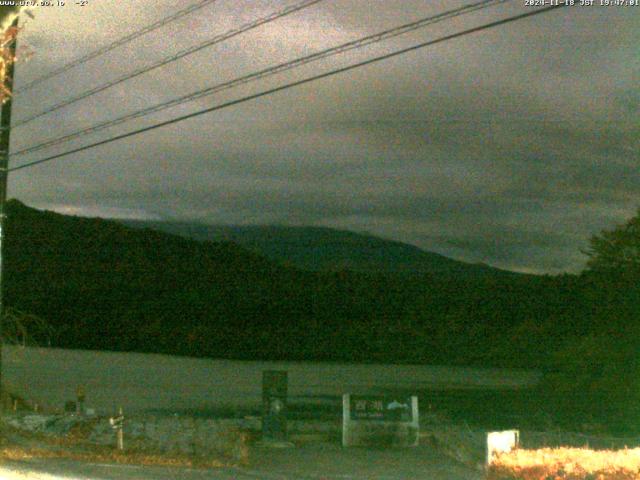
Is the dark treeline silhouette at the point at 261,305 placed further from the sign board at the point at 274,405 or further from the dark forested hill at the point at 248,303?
the sign board at the point at 274,405

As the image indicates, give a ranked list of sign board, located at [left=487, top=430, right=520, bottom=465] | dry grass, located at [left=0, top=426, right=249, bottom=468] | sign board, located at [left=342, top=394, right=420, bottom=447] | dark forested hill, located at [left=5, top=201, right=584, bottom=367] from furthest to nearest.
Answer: dark forested hill, located at [left=5, top=201, right=584, bottom=367] → sign board, located at [left=342, top=394, right=420, bottom=447] → dry grass, located at [left=0, top=426, right=249, bottom=468] → sign board, located at [left=487, top=430, right=520, bottom=465]

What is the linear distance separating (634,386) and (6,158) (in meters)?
32.5

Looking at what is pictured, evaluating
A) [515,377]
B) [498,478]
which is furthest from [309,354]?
[498,478]

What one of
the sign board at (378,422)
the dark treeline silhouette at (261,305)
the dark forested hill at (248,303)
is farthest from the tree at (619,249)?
the sign board at (378,422)

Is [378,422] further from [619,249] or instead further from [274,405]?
[619,249]

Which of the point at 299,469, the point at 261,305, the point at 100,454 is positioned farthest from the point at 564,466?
the point at 261,305

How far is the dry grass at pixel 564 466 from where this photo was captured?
1068 cm

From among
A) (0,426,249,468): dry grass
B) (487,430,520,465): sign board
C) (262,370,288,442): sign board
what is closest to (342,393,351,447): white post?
(262,370,288,442): sign board

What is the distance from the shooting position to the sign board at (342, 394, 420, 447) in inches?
703

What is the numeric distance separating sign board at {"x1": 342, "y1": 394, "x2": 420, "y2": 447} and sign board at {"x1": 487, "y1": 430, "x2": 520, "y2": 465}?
3083 mm

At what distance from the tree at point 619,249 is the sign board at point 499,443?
2870 centimetres

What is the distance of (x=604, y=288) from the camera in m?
43.7

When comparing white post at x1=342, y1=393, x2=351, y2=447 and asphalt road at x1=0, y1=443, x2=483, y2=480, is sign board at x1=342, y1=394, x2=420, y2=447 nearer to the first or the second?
white post at x1=342, y1=393, x2=351, y2=447

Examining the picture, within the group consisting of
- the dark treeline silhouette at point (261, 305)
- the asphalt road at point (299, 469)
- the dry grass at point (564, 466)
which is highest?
the dark treeline silhouette at point (261, 305)
